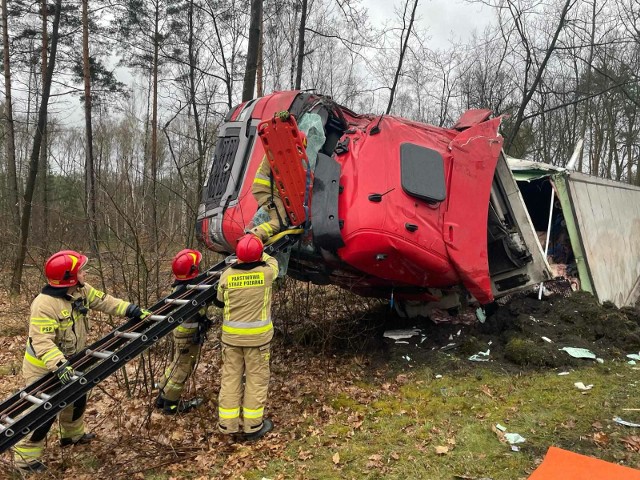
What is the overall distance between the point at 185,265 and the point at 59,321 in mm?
1344

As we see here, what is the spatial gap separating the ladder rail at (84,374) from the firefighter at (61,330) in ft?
0.36

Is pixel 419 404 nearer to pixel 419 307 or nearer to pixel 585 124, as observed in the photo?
pixel 419 307

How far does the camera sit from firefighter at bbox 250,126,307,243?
14.9 ft

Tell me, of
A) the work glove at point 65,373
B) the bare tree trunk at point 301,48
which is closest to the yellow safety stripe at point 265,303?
the work glove at point 65,373

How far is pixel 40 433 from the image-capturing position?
3.82m

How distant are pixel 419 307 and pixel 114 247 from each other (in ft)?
13.1

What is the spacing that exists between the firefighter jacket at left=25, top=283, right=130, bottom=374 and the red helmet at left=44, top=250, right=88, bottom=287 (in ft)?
0.22

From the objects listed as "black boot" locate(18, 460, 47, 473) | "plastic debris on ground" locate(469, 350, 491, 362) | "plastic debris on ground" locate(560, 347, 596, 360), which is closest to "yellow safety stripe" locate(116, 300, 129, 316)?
"black boot" locate(18, 460, 47, 473)

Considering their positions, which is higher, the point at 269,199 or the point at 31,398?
the point at 269,199

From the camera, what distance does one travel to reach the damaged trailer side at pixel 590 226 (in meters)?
6.87

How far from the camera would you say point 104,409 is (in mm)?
5266

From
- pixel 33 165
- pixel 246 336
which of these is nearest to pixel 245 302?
pixel 246 336

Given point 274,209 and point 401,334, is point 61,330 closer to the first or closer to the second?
point 274,209

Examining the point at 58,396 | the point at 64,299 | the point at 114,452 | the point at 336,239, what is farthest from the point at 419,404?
the point at 64,299
